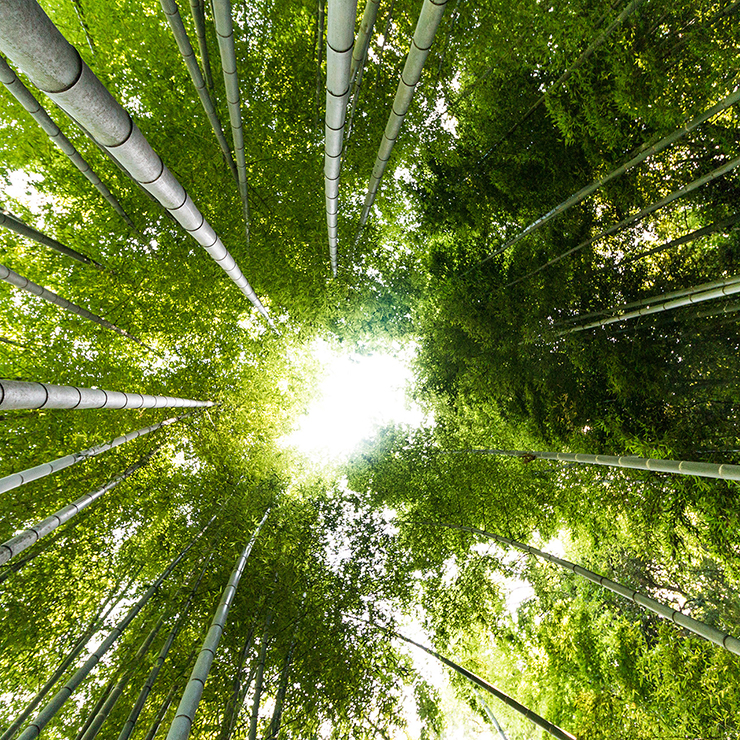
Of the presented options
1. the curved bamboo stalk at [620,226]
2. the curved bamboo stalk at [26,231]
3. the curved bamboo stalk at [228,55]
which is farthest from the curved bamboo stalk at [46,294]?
the curved bamboo stalk at [620,226]

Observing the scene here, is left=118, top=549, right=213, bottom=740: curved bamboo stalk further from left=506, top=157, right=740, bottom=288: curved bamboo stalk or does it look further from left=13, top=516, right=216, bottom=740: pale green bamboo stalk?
left=506, top=157, right=740, bottom=288: curved bamboo stalk

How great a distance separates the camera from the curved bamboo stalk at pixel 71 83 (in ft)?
2.34

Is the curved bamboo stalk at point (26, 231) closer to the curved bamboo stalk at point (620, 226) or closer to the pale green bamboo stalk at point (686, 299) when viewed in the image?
the curved bamboo stalk at point (620, 226)

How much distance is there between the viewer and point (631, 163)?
99.2 inches

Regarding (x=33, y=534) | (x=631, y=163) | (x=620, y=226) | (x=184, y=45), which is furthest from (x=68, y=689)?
(x=620, y=226)

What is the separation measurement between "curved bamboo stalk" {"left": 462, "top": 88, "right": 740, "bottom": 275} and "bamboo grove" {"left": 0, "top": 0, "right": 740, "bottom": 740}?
3 centimetres

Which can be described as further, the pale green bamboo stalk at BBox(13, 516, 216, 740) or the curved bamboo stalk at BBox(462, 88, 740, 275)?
the pale green bamboo stalk at BBox(13, 516, 216, 740)

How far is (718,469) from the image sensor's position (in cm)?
168

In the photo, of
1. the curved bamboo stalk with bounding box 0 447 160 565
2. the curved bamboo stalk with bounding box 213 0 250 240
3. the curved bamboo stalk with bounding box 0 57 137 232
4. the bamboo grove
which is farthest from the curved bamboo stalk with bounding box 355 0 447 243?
the curved bamboo stalk with bounding box 0 447 160 565

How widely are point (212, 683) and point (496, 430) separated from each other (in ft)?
12.1

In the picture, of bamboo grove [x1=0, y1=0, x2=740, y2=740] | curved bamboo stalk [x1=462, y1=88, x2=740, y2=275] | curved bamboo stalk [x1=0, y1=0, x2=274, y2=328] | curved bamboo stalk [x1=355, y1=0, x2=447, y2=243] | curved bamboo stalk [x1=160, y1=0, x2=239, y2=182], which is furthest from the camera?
bamboo grove [x1=0, y1=0, x2=740, y2=740]

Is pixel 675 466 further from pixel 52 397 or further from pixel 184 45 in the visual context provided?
pixel 184 45

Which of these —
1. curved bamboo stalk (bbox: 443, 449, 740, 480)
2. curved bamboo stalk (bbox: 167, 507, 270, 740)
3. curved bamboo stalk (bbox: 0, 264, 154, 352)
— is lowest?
curved bamboo stalk (bbox: 443, 449, 740, 480)

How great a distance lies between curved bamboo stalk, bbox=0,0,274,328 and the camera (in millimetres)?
713
